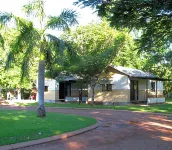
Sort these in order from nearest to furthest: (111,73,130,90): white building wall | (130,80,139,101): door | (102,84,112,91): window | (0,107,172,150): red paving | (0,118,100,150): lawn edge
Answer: (0,118,100,150): lawn edge → (0,107,172,150): red paving → (111,73,130,90): white building wall → (102,84,112,91): window → (130,80,139,101): door

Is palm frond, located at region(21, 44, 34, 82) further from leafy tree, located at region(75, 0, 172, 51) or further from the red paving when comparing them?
leafy tree, located at region(75, 0, 172, 51)

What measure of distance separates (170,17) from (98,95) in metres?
25.9

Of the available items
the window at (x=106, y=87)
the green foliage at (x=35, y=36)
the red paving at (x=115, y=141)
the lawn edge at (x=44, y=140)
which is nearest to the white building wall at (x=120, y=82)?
the window at (x=106, y=87)

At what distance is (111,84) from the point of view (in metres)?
34.0

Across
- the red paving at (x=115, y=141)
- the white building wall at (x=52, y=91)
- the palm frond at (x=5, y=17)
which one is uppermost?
the palm frond at (x=5, y=17)

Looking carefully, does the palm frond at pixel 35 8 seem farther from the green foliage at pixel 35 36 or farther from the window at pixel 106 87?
the window at pixel 106 87

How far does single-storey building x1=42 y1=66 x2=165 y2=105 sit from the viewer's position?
109 feet

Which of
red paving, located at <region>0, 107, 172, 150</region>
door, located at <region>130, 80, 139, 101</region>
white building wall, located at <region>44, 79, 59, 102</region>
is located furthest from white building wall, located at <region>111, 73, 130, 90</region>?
red paving, located at <region>0, 107, 172, 150</region>

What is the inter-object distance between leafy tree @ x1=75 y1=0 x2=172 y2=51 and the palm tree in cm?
734

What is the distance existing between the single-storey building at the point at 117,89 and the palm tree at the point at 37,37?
52.3ft

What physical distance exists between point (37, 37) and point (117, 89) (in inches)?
716

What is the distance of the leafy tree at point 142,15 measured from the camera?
8.29 meters

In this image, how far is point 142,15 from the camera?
910 centimetres

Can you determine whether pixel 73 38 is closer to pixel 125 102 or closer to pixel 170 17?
pixel 125 102
